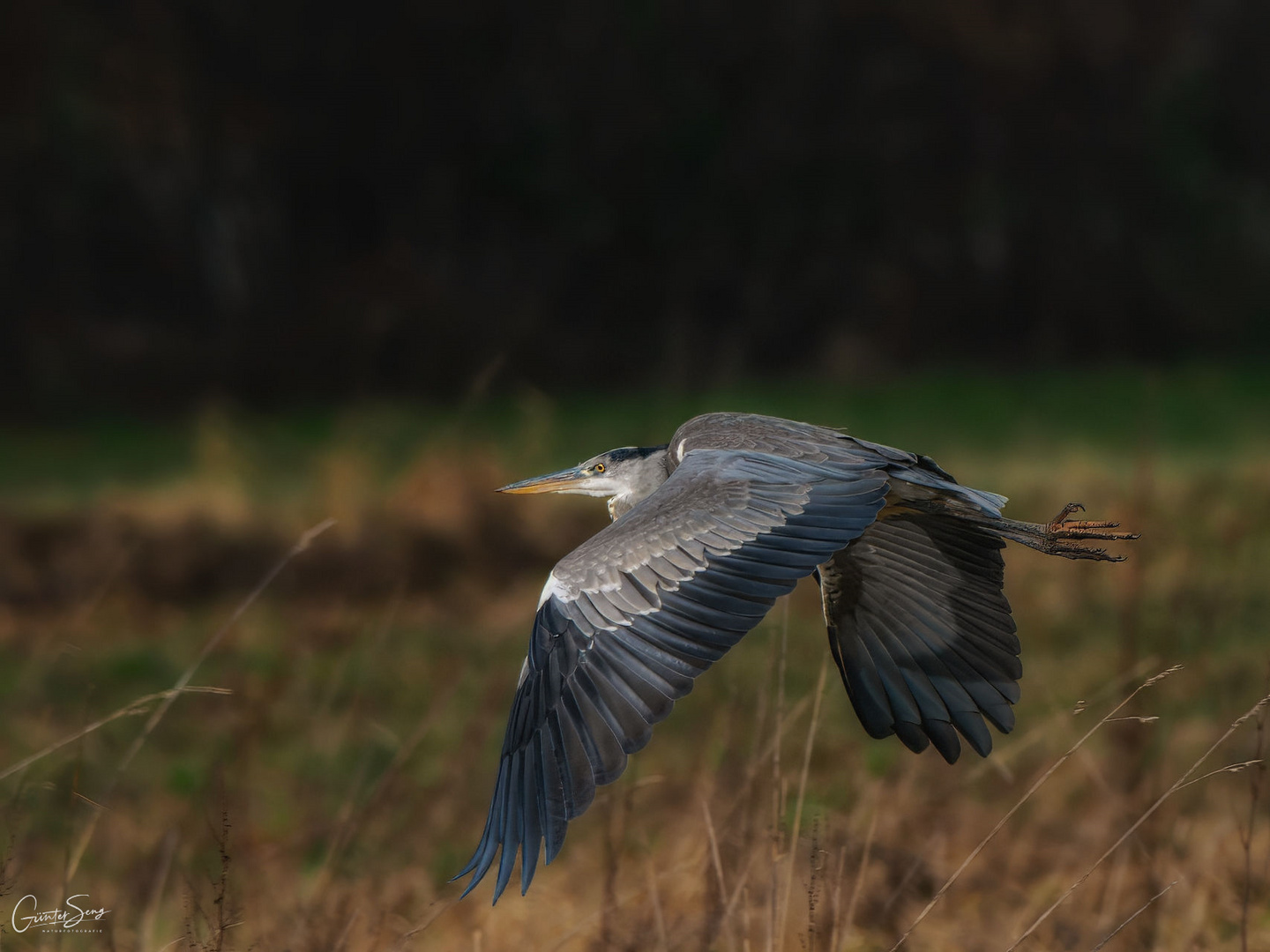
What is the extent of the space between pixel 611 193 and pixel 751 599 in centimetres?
1486

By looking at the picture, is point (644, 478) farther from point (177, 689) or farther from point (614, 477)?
point (177, 689)

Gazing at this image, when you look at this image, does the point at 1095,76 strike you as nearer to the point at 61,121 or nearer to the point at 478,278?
the point at 478,278

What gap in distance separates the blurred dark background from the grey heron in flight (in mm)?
11301

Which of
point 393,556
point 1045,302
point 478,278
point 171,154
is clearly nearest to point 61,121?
point 171,154

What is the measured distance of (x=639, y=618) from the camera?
2900 mm

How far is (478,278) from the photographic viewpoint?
17.0 meters

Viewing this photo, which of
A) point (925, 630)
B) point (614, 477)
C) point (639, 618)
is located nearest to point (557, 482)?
point (614, 477)

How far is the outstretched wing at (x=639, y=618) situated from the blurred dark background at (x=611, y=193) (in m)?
11.8

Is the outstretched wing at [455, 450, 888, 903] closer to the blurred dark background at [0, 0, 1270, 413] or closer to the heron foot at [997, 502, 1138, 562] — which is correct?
the heron foot at [997, 502, 1138, 562]

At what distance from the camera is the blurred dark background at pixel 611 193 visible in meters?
14.4

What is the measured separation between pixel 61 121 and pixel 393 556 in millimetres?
7012

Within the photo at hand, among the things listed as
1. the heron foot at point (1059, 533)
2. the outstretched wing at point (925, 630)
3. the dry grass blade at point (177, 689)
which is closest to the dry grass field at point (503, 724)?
the dry grass blade at point (177, 689)

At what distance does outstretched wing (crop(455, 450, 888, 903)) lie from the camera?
2.71 metres

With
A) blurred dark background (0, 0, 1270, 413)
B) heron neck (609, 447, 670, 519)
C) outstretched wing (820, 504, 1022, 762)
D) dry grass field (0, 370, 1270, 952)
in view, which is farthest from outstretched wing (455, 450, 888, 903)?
blurred dark background (0, 0, 1270, 413)
